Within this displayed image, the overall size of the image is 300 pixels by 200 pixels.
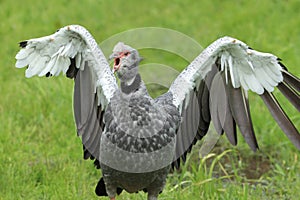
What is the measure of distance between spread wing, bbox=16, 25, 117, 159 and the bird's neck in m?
0.29

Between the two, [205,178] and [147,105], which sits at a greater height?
[147,105]

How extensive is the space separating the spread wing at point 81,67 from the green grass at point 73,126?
61 cm

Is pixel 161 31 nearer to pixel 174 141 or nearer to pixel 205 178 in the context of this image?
pixel 205 178

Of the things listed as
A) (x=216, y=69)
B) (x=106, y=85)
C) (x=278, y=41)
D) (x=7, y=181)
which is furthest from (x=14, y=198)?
(x=278, y=41)

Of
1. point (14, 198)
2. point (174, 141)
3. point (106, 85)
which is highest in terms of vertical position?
point (106, 85)

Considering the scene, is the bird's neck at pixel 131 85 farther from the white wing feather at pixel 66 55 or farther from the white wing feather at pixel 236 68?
the white wing feather at pixel 236 68

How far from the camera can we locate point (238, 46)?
499 cm

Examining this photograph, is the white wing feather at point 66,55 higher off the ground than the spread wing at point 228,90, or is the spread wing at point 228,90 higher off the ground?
the white wing feather at point 66,55

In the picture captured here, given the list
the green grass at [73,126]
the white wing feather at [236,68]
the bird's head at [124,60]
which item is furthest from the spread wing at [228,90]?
the bird's head at [124,60]

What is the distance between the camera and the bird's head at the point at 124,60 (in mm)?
4598

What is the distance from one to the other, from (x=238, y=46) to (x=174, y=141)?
81 centimetres

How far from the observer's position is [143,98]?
4.86 meters

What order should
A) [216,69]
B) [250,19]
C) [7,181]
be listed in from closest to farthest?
1. [216,69]
2. [7,181]
3. [250,19]

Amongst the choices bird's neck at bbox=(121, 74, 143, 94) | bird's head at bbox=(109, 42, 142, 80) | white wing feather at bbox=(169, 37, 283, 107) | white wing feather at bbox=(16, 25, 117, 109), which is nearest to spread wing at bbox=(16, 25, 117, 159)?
white wing feather at bbox=(16, 25, 117, 109)
